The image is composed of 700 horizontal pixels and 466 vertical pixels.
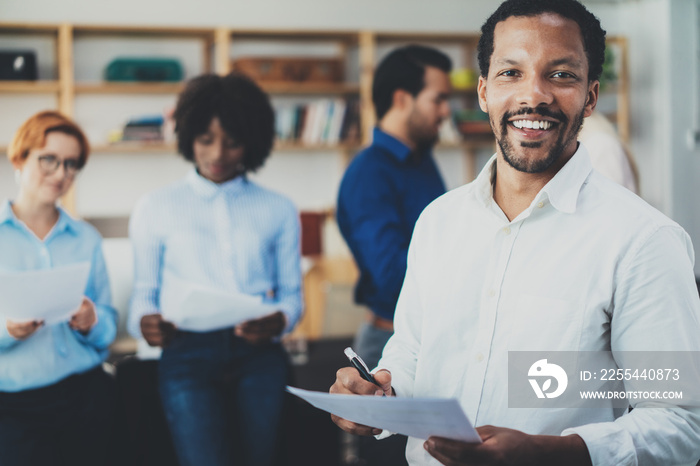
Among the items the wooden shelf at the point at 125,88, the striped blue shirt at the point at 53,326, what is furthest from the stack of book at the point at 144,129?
the striped blue shirt at the point at 53,326

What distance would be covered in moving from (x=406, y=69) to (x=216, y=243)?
83cm

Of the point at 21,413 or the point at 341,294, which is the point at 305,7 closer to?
the point at 341,294

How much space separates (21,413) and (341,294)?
2.91 meters

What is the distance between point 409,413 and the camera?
2.93ft

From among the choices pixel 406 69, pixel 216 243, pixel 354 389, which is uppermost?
pixel 406 69

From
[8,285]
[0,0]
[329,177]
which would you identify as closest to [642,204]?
[8,285]

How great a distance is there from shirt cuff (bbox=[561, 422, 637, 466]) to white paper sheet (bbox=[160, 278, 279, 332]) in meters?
0.93

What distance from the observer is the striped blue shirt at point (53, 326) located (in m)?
1.66

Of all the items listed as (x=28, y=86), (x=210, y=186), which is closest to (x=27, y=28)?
(x=28, y=86)

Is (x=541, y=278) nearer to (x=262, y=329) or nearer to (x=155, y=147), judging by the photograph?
(x=262, y=329)

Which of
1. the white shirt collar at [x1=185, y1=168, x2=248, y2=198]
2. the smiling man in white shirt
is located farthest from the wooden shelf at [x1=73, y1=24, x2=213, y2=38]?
the smiling man in white shirt

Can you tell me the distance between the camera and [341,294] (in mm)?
4465

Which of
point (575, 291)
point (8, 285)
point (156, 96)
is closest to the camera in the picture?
point (575, 291)

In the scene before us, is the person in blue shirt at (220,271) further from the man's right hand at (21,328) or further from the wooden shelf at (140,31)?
the wooden shelf at (140,31)
